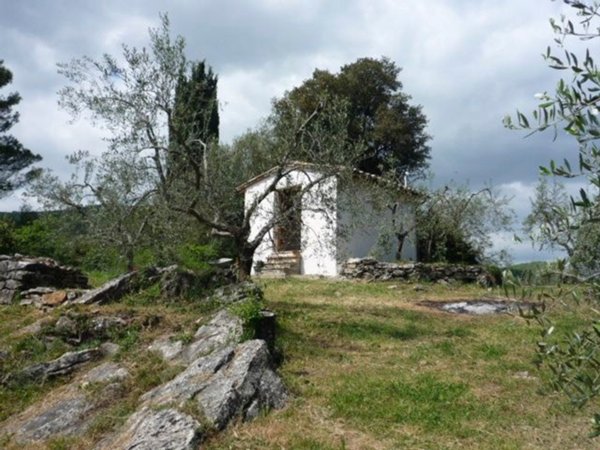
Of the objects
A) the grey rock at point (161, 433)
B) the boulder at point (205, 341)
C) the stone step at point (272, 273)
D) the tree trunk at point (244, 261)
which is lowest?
the grey rock at point (161, 433)

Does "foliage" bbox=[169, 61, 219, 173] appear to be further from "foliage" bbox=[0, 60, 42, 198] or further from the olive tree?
"foliage" bbox=[0, 60, 42, 198]

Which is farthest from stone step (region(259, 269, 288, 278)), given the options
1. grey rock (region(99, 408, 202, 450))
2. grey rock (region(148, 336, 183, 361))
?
grey rock (region(99, 408, 202, 450))

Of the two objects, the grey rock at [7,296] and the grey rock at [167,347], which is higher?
the grey rock at [7,296]

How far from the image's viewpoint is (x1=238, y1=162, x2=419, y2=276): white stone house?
13344 mm

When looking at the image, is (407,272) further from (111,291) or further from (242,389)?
(242,389)

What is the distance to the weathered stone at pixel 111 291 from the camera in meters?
10.8

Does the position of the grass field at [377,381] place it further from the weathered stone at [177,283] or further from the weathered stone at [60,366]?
the weathered stone at [177,283]

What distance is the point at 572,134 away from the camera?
2.39 meters

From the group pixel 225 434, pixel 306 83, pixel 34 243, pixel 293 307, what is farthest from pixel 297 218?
pixel 306 83

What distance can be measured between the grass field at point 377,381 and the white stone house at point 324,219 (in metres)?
2.18

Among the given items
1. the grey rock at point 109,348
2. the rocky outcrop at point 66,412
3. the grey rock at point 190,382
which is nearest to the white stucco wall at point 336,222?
the grey rock at point 109,348

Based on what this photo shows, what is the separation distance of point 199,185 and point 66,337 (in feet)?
14.7

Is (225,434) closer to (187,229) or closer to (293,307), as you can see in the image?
(293,307)

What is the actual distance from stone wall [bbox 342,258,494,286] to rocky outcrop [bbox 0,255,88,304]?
9.47m
